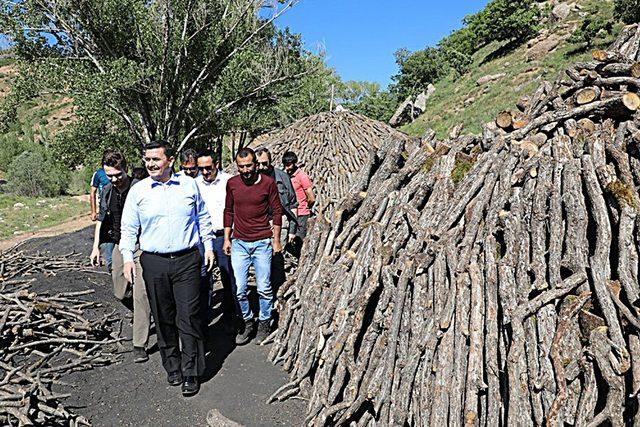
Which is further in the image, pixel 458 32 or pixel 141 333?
pixel 458 32

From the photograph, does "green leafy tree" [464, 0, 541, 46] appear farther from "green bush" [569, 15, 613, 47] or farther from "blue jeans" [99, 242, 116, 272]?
"blue jeans" [99, 242, 116, 272]

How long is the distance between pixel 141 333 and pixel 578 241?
3.70 m

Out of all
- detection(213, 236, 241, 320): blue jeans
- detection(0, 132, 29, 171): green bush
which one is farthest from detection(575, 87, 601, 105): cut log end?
detection(0, 132, 29, 171): green bush

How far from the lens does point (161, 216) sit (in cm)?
391

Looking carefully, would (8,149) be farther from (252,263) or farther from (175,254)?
(175,254)

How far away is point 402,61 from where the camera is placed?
57594 millimetres

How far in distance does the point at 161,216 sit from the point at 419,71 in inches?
2106

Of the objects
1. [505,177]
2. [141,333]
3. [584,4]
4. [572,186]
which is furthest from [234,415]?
[584,4]

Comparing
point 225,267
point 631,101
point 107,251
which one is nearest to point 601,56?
point 631,101

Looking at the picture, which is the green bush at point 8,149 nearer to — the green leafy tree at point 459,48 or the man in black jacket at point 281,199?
the man in black jacket at point 281,199

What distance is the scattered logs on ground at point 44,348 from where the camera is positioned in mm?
3766

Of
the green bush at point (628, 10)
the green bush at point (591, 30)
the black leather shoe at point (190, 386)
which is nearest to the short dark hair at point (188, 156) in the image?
the black leather shoe at point (190, 386)

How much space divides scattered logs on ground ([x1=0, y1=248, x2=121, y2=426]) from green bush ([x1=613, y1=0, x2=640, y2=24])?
30651 millimetres

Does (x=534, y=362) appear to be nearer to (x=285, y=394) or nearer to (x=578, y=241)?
(x=578, y=241)
